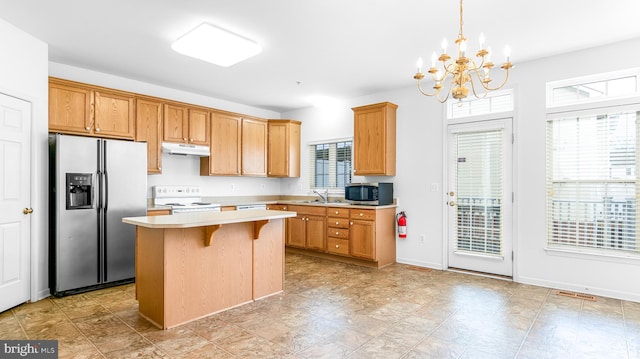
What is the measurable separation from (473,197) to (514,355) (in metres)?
2.52

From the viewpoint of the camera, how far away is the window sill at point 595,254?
3.54 m

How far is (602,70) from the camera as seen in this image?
368 cm

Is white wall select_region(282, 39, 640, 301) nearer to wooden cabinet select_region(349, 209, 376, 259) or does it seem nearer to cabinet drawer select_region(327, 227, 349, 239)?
wooden cabinet select_region(349, 209, 376, 259)

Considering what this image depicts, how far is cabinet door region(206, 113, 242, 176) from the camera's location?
5.52 meters

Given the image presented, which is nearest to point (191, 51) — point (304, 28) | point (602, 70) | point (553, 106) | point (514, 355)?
point (304, 28)

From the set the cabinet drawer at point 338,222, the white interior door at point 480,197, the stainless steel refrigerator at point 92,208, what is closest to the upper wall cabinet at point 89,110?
the stainless steel refrigerator at point 92,208

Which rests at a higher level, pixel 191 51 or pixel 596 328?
pixel 191 51

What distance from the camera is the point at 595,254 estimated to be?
3.70 m

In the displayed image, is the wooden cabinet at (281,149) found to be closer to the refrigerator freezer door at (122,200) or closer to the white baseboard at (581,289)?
the refrigerator freezer door at (122,200)

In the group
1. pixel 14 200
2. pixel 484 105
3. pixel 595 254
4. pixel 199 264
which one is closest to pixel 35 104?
pixel 14 200

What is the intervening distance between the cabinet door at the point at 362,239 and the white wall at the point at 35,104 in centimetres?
369

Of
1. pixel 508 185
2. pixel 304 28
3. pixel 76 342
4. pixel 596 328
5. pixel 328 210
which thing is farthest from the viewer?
pixel 328 210

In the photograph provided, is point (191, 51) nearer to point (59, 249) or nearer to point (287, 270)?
point (59, 249)

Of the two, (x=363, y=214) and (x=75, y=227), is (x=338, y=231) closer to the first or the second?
(x=363, y=214)
